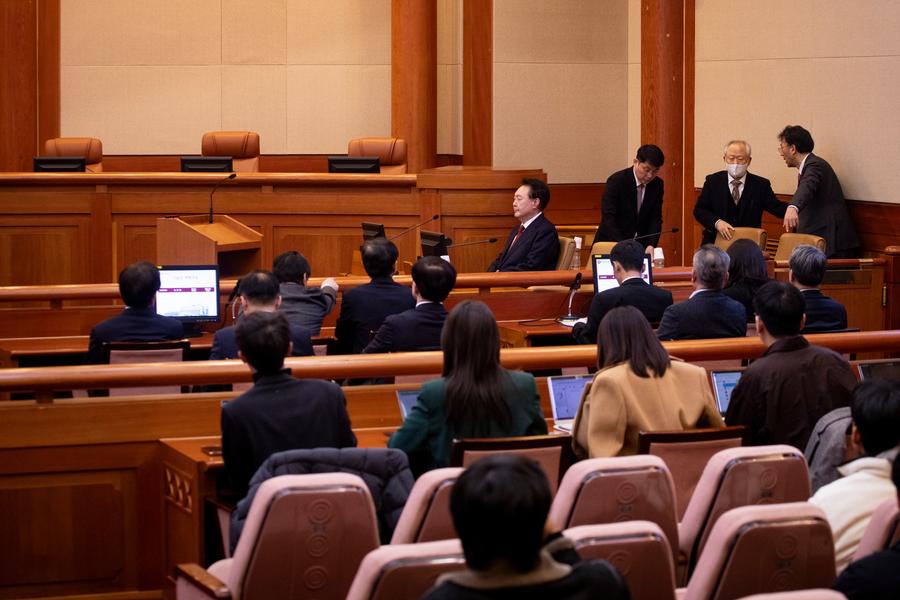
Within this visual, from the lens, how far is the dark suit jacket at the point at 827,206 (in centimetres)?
888

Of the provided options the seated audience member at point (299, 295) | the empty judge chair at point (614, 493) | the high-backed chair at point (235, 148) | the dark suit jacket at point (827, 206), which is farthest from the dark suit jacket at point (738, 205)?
the empty judge chair at point (614, 493)

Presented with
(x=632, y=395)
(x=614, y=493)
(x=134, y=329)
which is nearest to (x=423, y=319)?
(x=134, y=329)

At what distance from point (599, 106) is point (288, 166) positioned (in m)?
3.15

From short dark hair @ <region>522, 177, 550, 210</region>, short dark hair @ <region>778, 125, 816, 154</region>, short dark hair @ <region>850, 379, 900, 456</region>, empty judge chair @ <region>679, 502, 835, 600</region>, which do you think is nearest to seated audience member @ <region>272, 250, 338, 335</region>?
short dark hair @ <region>522, 177, 550, 210</region>

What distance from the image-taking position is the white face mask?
342 inches

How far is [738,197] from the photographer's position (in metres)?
8.77

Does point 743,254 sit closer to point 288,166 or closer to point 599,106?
point 599,106

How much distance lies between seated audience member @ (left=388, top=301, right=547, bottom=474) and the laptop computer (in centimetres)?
76

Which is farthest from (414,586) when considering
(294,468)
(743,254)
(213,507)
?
(743,254)

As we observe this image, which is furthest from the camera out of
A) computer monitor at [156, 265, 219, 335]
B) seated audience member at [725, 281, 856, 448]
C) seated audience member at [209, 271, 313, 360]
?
computer monitor at [156, 265, 219, 335]

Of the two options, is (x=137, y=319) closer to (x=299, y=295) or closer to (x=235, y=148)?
(x=299, y=295)

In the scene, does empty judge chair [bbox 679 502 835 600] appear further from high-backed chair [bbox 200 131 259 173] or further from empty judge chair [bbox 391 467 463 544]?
high-backed chair [bbox 200 131 259 173]

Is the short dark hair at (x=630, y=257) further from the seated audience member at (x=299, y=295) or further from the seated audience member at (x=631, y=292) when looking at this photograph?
the seated audience member at (x=299, y=295)

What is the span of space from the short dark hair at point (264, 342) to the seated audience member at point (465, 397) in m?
0.40
